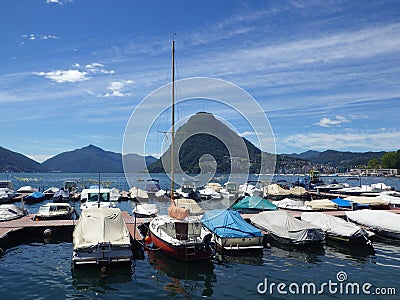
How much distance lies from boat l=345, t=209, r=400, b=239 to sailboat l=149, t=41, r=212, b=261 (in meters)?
15.6

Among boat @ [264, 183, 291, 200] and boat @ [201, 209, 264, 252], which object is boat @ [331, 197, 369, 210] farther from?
boat @ [201, 209, 264, 252]

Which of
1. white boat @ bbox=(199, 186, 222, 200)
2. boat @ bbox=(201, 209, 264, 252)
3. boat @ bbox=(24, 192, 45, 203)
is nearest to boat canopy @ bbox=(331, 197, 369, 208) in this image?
white boat @ bbox=(199, 186, 222, 200)

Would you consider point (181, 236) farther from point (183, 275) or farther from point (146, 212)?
point (146, 212)

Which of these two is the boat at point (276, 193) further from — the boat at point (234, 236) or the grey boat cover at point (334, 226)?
the boat at point (234, 236)

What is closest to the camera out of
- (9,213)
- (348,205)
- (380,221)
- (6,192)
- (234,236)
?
(234,236)

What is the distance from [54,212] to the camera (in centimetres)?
3553

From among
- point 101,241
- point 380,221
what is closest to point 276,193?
point 380,221

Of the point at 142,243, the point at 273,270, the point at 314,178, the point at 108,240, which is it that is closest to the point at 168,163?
the point at 142,243

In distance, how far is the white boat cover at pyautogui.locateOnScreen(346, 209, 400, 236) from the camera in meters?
29.1

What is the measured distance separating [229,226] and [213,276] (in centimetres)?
568

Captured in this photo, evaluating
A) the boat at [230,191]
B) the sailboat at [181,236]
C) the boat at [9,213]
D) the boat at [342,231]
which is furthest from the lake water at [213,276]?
the boat at [230,191]

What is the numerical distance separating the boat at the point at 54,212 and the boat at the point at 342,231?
76.2ft

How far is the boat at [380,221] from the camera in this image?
95.1 ft

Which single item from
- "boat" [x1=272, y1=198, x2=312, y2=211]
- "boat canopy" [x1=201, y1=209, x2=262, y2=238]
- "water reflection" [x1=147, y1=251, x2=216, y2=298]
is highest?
"boat canopy" [x1=201, y1=209, x2=262, y2=238]
